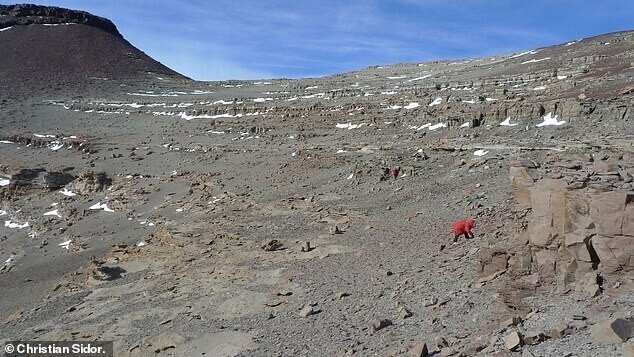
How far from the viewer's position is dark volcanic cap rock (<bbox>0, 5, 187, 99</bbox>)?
6775cm

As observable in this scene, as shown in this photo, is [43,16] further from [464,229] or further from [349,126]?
[464,229]

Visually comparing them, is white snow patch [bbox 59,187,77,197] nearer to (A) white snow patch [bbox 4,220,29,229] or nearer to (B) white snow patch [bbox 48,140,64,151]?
(A) white snow patch [bbox 4,220,29,229]

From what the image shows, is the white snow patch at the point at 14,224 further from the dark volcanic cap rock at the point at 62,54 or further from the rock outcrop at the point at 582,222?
the dark volcanic cap rock at the point at 62,54

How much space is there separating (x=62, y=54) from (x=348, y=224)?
74.7 m

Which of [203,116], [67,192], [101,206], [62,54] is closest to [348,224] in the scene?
[101,206]

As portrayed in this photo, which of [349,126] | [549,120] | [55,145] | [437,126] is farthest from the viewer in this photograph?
[55,145]

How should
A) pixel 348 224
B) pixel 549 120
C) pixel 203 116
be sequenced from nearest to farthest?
pixel 348 224 < pixel 549 120 < pixel 203 116

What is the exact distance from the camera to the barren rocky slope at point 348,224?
27.7 feet

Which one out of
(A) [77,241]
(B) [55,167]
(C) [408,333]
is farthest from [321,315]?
(B) [55,167]

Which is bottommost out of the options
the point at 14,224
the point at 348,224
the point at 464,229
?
the point at 14,224

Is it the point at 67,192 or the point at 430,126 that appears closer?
the point at 430,126

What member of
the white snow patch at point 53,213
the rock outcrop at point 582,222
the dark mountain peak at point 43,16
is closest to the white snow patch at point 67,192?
the white snow patch at point 53,213

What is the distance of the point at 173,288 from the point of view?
47.4ft

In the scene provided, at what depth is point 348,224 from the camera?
17.7 meters
